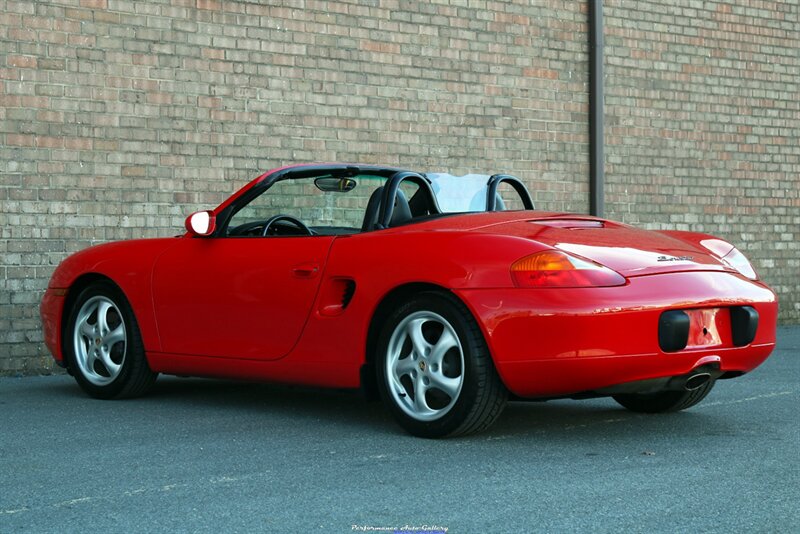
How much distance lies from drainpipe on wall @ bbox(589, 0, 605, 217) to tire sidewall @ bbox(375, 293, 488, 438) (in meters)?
7.58

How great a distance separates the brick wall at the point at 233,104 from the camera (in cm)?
930

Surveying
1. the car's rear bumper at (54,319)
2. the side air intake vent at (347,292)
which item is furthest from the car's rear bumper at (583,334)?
the car's rear bumper at (54,319)

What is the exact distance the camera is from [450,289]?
17.9 feet

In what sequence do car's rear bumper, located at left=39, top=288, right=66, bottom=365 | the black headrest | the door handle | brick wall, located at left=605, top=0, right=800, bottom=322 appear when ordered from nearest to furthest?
the door handle < the black headrest < car's rear bumper, located at left=39, top=288, right=66, bottom=365 < brick wall, located at left=605, top=0, right=800, bottom=322

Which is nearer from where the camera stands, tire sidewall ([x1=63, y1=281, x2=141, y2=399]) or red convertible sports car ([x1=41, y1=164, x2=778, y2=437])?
red convertible sports car ([x1=41, y1=164, x2=778, y2=437])

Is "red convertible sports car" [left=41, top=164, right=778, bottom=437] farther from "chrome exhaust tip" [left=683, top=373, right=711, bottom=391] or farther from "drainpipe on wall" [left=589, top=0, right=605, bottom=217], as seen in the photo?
"drainpipe on wall" [left=589, top=0, right=605, bottom=217]

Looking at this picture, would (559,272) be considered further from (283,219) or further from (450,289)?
(283,219)

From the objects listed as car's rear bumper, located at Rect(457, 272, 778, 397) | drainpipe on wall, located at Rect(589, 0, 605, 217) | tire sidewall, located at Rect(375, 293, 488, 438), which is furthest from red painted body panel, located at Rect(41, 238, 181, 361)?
drainpipe on wall, located at Rect(589, 0, 605, 217)

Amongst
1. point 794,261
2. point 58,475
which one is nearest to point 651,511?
point 58,475

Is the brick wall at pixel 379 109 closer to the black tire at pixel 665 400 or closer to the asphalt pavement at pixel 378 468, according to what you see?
the asphalt pavement at pixel 378 468

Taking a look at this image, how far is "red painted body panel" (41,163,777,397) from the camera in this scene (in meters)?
5.28

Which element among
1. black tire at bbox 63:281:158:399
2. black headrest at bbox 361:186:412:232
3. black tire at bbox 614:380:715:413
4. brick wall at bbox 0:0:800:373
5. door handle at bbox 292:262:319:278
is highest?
brick wall at bbox 0:0:800:373

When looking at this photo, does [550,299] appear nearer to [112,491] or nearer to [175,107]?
[112,491]

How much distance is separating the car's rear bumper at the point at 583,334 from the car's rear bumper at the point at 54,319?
3.01 m
